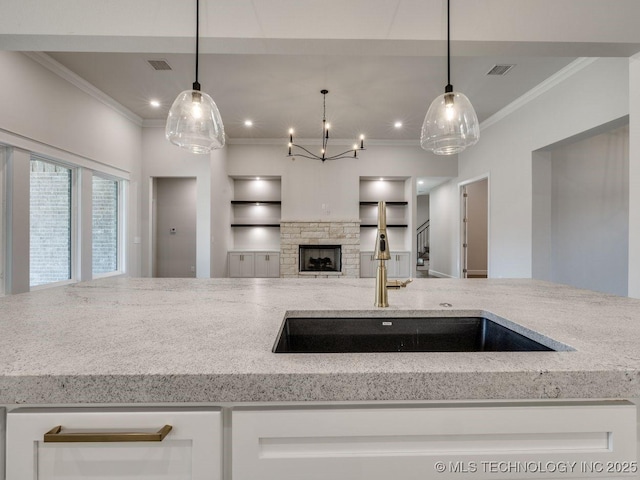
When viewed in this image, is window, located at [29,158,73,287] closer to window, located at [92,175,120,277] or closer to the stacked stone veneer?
window, located at [92,175,120,277]

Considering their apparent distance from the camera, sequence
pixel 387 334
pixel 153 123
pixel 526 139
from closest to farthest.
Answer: pixel 387 334
pixel 526 139
pixel 153 123

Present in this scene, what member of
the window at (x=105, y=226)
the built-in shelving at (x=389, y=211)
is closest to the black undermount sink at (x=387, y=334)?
the window at (x=105, y=226)

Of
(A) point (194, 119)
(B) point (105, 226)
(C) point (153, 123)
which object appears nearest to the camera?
(A) point (194, 119)

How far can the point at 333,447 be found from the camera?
0.64 m

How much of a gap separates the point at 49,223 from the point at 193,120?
317 centimetres

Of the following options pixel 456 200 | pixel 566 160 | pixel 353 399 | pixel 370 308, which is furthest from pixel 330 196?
pixel 353 399

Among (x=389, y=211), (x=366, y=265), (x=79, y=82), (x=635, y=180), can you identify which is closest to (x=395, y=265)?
(x=366, y=265)

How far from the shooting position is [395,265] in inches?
280

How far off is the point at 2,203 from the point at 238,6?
3004 millimetres

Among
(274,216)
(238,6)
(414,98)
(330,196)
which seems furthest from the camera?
(274,216)

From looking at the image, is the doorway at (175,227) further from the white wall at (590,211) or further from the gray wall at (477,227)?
the gray wall at (477,227)

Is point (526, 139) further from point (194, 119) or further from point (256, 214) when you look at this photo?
point (256, 214)

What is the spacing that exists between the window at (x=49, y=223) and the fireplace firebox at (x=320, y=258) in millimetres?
4083

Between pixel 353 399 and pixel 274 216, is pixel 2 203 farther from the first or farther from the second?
pixel 274 216
